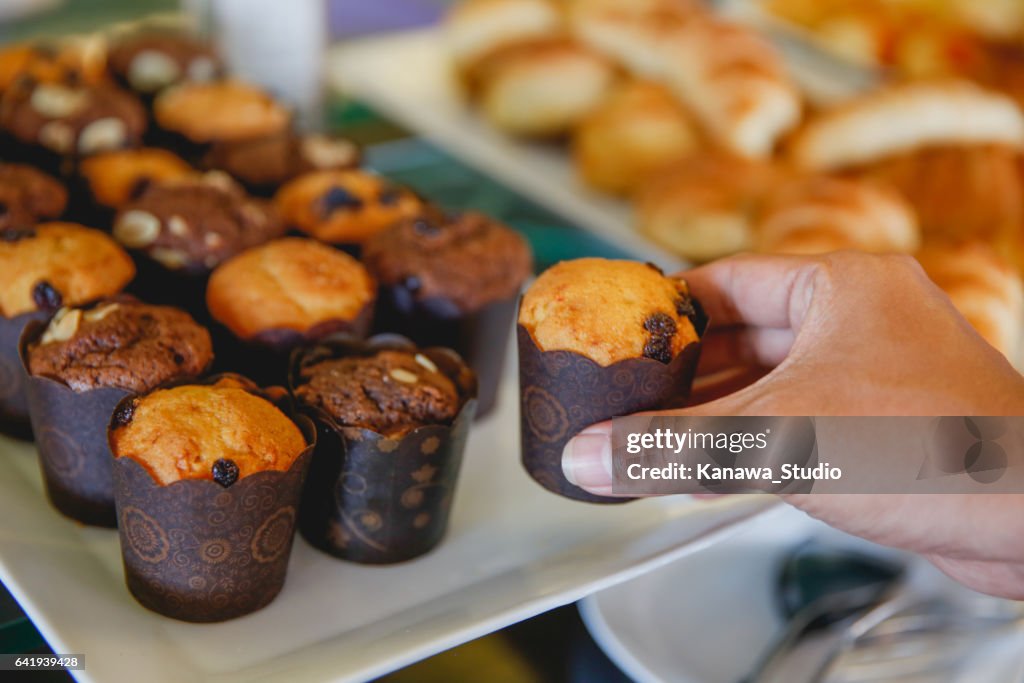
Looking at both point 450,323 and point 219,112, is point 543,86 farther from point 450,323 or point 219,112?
point 450,323

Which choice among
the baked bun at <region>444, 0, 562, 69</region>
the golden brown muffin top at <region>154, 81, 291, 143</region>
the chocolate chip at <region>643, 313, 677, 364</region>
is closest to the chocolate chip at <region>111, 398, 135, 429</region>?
the chocolate chip at <region>643, 313, 677, 364</region>

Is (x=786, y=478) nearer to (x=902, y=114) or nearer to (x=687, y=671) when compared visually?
(x=687, y=671)

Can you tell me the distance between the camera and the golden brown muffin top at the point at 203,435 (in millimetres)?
1421

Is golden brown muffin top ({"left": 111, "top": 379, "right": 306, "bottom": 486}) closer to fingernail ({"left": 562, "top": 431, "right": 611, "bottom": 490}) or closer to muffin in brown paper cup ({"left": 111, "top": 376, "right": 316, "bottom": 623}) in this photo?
muffin in brown paper cup ({"left": 111, "top": 376, "right": 316, "bottom": 623})

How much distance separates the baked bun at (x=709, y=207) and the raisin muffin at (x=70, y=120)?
1.22 m

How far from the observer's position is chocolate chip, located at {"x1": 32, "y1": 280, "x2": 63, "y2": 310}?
5.68ft

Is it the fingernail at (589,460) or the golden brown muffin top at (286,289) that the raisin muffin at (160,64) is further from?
the fingernail at (589,460)

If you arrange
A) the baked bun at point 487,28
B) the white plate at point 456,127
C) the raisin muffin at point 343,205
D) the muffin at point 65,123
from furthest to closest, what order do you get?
the baked bun at point 487,28
the white plate at point 456,127
the muffin at point 65,123
the raisin muffin at point 343,205

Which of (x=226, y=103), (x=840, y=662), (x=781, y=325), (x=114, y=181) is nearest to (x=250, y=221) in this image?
(x=114, y=181)

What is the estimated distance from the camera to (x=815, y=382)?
4.43ft

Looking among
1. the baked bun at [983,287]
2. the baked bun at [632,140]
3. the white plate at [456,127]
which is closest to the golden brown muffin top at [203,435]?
the white plate at [456,127]

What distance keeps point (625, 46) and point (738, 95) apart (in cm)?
49

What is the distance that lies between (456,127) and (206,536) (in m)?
1.93

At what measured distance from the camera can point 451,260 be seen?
6.51 ft
